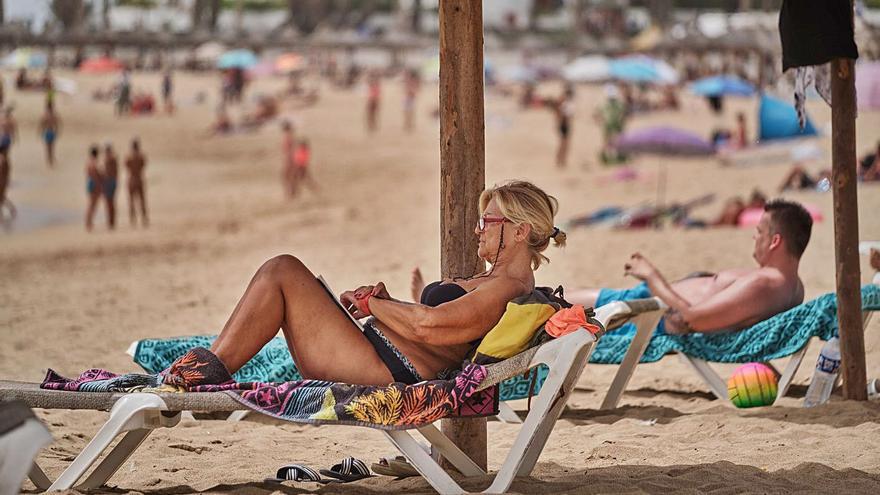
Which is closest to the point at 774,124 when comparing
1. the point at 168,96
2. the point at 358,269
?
the point at 358,269

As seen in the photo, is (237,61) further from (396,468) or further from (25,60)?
(396,468)

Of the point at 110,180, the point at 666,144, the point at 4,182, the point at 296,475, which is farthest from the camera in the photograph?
the point at 666,144

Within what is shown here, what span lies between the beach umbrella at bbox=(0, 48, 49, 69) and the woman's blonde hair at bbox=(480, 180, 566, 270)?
36.4 metres

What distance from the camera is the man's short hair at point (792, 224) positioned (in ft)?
16.6

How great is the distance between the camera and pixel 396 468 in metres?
3.80

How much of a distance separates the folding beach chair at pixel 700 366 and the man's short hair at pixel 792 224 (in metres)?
0.26

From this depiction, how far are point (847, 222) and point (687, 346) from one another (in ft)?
2.92

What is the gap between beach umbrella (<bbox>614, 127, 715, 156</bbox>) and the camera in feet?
67.3

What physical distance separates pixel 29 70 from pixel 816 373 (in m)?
37.8

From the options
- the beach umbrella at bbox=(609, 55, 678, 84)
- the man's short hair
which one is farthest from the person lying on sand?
the beach umbrella at bbox=(609, 55, 678, 84)

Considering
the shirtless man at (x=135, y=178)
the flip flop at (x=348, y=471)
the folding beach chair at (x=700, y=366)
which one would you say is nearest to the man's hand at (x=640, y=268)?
the folding beach chair at (x=700, y=366)

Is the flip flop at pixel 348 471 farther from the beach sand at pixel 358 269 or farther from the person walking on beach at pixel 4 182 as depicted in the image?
the person walking on beach at pixel 4 182

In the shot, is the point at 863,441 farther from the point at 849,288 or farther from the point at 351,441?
the point at 351,441

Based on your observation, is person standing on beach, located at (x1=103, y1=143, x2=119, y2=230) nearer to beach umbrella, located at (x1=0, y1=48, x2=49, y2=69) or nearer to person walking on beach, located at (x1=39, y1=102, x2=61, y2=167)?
person walking on beach, located at (x1=39, y1=102, x2=61, y2=167)
